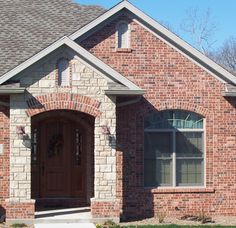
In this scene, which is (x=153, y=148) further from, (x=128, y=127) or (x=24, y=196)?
(x=24, y=196)

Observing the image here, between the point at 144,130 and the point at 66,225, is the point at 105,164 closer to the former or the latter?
the point at 66,225

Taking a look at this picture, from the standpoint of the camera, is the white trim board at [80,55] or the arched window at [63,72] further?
the arched window at [63,72]

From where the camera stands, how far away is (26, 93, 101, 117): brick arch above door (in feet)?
51.2

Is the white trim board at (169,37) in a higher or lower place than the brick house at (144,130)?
higher

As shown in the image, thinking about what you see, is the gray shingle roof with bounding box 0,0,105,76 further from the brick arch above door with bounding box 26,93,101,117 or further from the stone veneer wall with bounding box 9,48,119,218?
the brick arch above door with bounding box 26,93,101,117

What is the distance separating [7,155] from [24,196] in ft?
5.04

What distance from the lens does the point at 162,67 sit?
688 inches

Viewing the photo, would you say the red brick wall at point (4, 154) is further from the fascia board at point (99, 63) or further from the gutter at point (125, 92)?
the gutter at point (125, 92)

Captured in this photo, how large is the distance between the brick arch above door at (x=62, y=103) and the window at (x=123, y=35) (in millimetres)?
2421

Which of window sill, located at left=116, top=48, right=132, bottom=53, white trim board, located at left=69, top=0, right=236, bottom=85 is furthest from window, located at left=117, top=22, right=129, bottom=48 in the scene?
white trim board, located at left=69, top=0, right=236, bottom=85

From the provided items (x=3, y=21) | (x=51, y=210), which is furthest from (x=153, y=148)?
(x=3, y=21)

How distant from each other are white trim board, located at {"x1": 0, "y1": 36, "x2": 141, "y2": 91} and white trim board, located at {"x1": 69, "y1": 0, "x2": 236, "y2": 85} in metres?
1.45

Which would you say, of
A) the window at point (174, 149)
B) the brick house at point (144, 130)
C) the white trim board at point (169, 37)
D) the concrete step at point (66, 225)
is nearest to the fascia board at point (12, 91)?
the brick house at point (144, 130)

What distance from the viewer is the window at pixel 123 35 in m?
17.5
